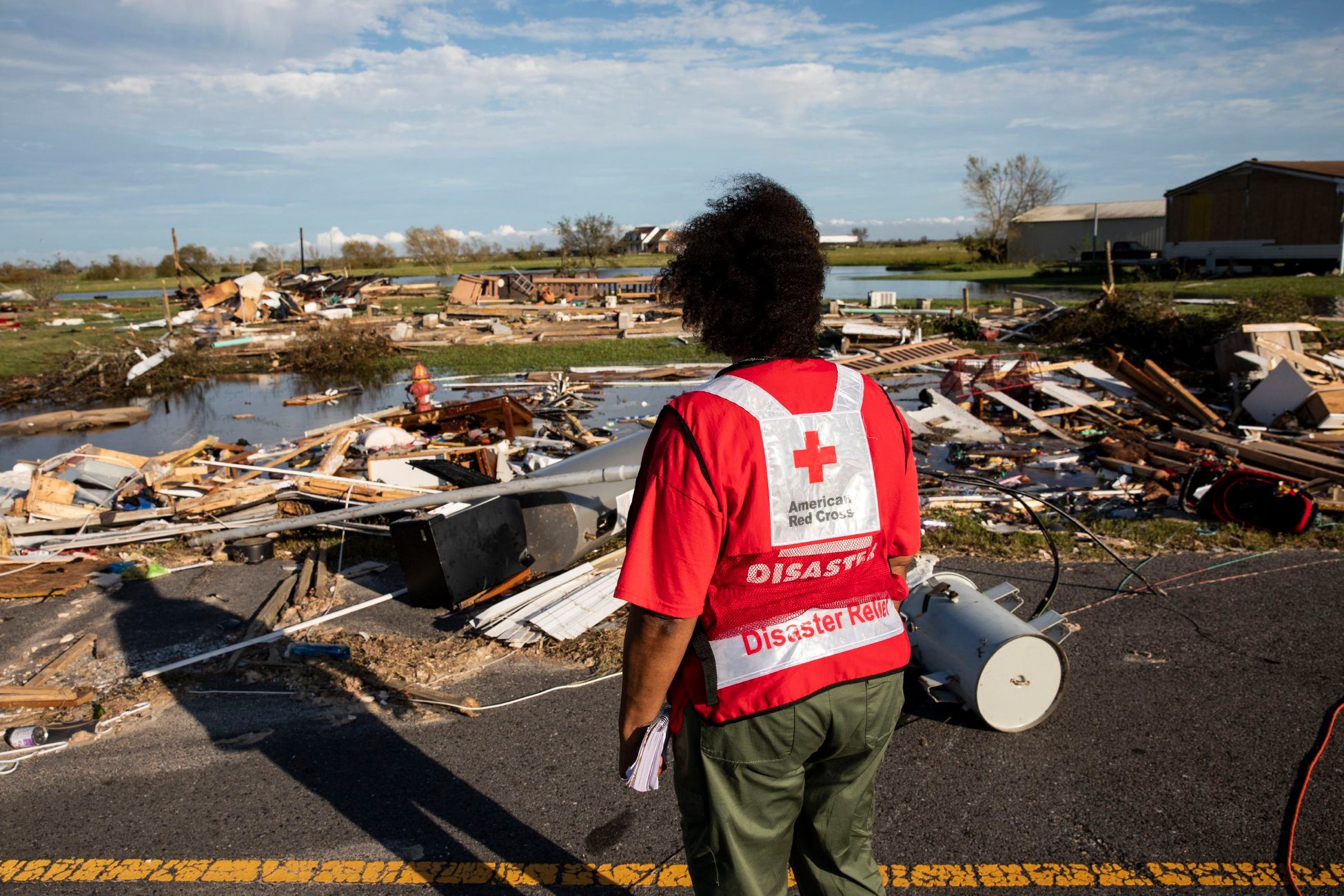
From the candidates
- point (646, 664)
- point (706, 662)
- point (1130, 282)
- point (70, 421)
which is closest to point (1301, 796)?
point (706, 662)

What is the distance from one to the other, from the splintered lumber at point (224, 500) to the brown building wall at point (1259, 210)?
1435 inches

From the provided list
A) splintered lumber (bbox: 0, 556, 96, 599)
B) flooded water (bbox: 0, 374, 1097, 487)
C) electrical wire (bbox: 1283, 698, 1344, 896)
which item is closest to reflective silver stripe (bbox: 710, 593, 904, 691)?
electrical wire (bbox: 1283, 698, 1344, 896)

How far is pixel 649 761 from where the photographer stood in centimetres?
204

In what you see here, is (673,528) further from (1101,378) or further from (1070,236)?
(1070,236)

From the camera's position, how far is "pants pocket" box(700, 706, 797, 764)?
1921mm

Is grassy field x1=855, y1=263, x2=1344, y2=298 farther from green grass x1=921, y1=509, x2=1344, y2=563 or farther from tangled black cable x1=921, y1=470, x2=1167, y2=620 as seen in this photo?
tangled black cable x1=921, y1=470, x2=1167, y2=620

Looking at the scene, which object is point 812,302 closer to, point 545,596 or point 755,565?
point 755,565

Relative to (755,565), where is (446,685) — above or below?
below

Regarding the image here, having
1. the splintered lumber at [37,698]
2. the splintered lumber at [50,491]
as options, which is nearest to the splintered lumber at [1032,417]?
the splintered lumber at [37,698]

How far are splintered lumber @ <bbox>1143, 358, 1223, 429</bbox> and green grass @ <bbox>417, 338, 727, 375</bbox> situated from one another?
897 cm

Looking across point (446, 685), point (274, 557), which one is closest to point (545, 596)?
point (446, 685)

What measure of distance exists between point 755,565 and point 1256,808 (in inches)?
112

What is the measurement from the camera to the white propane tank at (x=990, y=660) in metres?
3.85

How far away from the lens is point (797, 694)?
1928mm
